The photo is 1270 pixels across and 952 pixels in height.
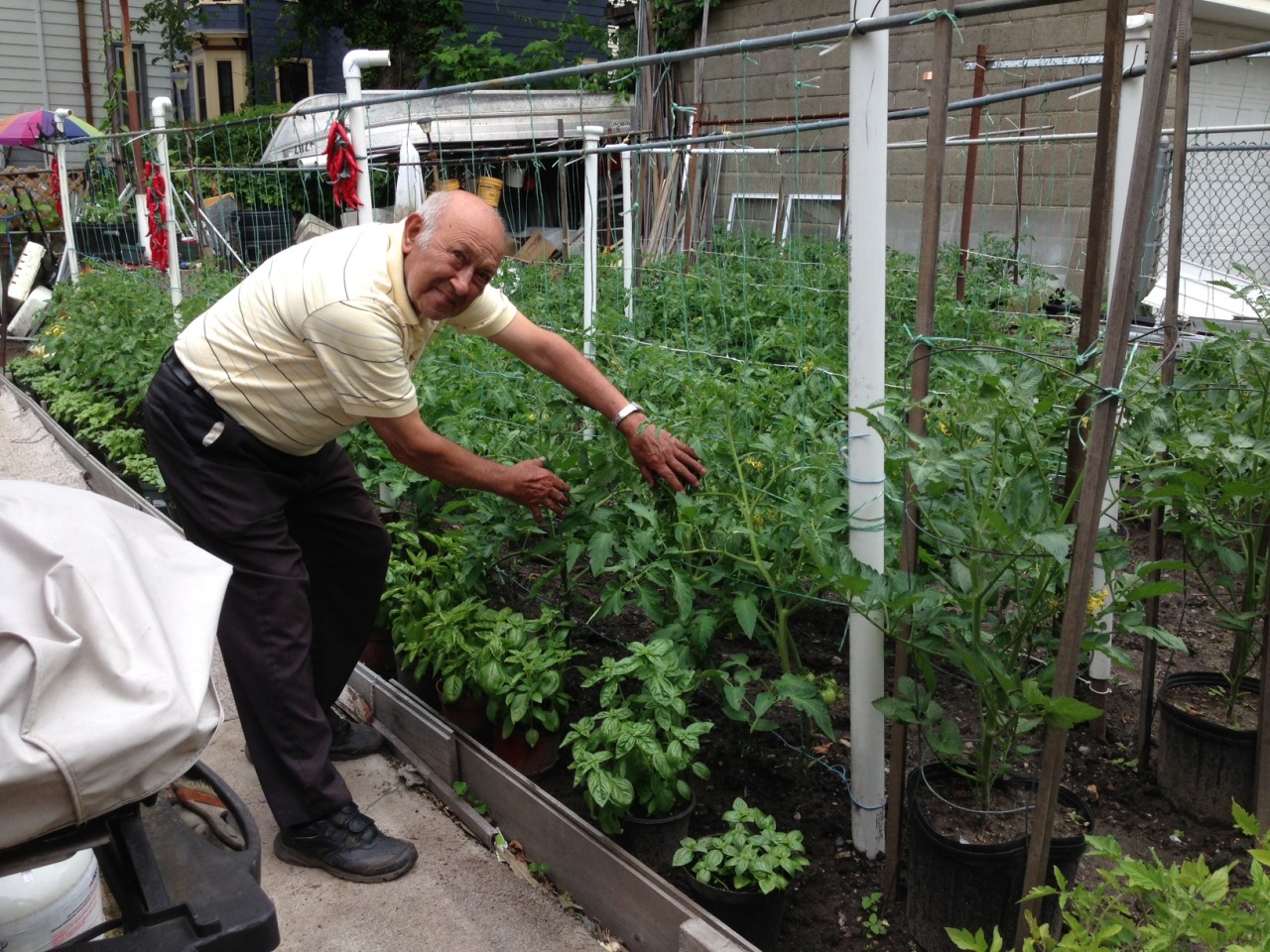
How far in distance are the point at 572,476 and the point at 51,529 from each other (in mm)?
1603

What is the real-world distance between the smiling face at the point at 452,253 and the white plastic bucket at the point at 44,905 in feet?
4.93

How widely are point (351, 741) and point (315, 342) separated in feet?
5.03

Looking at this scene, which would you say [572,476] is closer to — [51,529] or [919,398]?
[919,398]

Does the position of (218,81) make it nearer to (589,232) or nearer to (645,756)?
(589,232)

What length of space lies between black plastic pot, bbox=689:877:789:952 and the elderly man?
3.26ft

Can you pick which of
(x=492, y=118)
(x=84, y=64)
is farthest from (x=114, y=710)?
(x=84, y=64)

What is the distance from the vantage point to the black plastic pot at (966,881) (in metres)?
2.43

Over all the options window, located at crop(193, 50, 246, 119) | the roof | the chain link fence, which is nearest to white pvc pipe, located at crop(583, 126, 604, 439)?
the chain link fence

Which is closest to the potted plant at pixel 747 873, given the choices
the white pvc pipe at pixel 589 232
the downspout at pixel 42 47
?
the white pvc pipe at pixel 589 232

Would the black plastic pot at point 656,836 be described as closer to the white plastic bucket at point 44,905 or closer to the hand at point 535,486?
the hand at point 535,486

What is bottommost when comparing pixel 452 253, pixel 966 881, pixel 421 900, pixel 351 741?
pixel 421 900

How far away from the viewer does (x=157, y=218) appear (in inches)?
316

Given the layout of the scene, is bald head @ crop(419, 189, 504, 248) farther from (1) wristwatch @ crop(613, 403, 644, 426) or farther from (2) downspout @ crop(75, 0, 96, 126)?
(2) downspout @ crop(75, 0, 96, 126)

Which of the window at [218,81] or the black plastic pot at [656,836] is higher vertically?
the window at [218,81]
